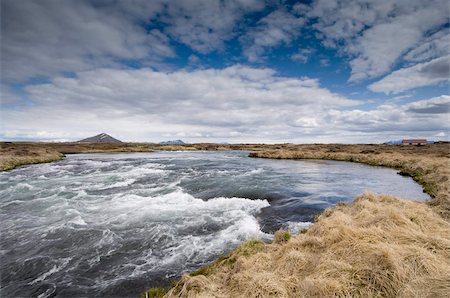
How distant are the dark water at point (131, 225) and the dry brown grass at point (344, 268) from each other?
118 inches

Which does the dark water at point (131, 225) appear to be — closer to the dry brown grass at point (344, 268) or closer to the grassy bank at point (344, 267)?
the grassy bank at point (344, 267)

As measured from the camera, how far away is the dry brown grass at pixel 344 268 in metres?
5.06

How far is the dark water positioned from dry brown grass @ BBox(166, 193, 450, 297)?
3002mm

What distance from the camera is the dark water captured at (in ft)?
29.4

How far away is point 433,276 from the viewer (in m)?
4.98

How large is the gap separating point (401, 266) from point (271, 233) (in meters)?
7.43

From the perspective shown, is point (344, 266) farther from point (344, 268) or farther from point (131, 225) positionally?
point (131, 225)

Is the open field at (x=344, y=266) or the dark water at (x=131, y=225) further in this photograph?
the dark water at (x=131, y=225)

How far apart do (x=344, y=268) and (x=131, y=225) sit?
11.4m

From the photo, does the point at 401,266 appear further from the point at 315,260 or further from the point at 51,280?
the point at 51,280

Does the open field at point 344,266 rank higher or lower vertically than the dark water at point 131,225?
higher

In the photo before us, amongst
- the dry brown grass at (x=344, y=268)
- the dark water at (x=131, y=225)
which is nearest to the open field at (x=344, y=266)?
the dry brown grass at (x=344, y=268)

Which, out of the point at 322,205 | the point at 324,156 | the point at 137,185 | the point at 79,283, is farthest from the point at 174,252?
the point at 324,156

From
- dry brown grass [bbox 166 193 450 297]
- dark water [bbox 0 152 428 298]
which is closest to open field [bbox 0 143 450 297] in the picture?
dry brown grass [bbox 166 193 450 297]
